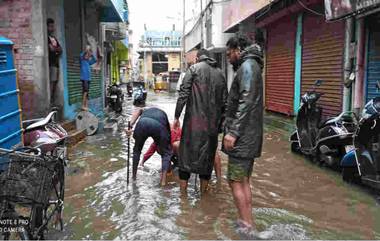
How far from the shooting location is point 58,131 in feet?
21.8

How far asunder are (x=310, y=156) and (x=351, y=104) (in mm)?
2384

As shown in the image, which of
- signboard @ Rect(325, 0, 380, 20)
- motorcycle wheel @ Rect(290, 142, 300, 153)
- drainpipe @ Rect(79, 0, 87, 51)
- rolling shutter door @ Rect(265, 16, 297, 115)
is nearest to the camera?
signboard @ Rect(325, 0, 380, 20)

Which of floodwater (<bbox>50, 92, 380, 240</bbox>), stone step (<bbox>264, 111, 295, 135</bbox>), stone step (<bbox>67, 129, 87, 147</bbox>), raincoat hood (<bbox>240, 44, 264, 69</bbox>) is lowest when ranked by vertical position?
floodwater (<bbox>50, 92, 380, 240</bbox>)

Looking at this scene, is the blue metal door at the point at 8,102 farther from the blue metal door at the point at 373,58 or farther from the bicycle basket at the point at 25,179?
the blue metal door at the point at 373,58

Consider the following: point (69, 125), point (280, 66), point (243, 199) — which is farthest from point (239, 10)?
point (243, 199)

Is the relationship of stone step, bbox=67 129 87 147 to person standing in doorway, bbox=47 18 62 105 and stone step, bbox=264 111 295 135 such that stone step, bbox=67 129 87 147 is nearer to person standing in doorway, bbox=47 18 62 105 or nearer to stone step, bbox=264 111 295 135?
person standing in doorway, bbox=47 18 62 105

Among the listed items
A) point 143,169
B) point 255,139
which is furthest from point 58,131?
point 255,139

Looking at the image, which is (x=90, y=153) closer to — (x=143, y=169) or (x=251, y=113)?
(x=143, y=169)

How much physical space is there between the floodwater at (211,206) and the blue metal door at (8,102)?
105 centimetres

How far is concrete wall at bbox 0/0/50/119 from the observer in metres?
8.88

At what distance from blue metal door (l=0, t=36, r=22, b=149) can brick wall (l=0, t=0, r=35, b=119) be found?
3.05m

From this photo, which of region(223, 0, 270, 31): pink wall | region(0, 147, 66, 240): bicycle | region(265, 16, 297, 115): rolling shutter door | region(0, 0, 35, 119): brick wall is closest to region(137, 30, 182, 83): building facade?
region(223, 0, 270, 31): pink wall

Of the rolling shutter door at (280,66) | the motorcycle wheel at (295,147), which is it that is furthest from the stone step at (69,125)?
the rolling shutter door at (280,66)

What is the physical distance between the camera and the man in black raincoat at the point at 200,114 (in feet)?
17.7
